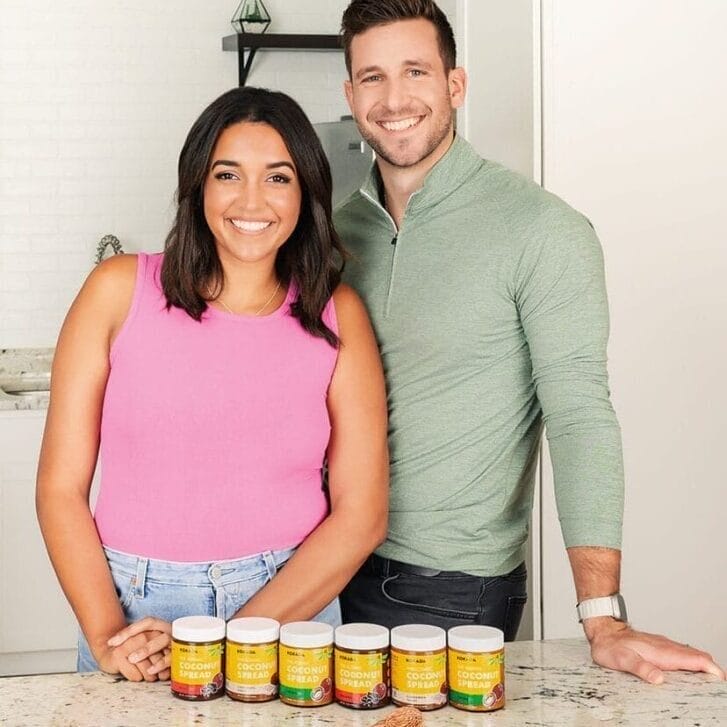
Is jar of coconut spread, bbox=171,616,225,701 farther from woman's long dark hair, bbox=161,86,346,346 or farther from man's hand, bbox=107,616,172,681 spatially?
woman's long dark hair, bbox=161,86,346,346

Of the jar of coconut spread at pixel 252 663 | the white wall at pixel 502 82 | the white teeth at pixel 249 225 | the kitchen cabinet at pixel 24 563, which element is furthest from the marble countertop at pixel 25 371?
the jar of coconut spread at pixel 252 663

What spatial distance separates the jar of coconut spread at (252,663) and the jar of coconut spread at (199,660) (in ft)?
0.05

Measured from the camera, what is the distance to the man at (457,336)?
1.92 metres

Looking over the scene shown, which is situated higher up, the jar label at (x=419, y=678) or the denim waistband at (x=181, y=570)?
the jar label at (x=419, y=678)

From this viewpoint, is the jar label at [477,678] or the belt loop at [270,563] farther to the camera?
the belt loop at [270,563]

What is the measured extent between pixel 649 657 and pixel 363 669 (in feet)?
1.34

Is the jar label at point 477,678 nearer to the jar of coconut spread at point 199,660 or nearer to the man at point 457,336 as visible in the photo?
the jar of coconut spread at point 199,660

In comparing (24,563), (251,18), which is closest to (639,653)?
(24,563)

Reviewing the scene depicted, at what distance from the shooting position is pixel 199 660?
4.63ft

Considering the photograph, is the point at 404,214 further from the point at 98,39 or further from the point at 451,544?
the point at 98,39

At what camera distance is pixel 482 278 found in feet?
6.56

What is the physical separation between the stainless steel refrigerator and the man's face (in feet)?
6.65

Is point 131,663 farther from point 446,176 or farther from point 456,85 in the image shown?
point 456,85

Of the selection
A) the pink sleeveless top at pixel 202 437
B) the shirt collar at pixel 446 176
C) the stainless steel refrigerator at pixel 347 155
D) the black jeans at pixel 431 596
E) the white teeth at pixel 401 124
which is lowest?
the black jeans at pixel 431 596
